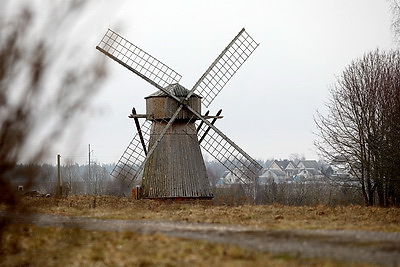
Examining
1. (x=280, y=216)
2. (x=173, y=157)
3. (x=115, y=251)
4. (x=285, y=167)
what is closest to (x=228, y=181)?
(x=173, y=157)

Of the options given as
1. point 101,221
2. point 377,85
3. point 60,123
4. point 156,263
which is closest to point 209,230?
point 156,263

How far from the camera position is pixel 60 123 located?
10961 millimetres

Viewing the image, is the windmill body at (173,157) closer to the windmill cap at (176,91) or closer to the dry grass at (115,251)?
the windmill cap at (176,91)

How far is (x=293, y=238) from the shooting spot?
1381 centimetres

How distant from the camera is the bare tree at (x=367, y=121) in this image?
109 feet

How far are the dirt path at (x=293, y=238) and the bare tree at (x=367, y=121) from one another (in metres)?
17.8

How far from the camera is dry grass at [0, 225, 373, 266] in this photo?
1198 cm

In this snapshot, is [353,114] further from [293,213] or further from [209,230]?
[209,230]

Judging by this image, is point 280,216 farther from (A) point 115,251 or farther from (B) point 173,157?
(B) point 173,157

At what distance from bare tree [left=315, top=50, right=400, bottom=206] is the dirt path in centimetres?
1781

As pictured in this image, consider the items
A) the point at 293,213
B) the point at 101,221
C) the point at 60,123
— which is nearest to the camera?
the point at 60,123

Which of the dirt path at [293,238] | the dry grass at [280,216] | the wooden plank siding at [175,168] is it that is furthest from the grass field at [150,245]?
the wooden plank siding at [175,168]

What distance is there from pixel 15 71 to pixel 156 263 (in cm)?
466

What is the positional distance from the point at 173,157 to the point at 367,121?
11.9 m
